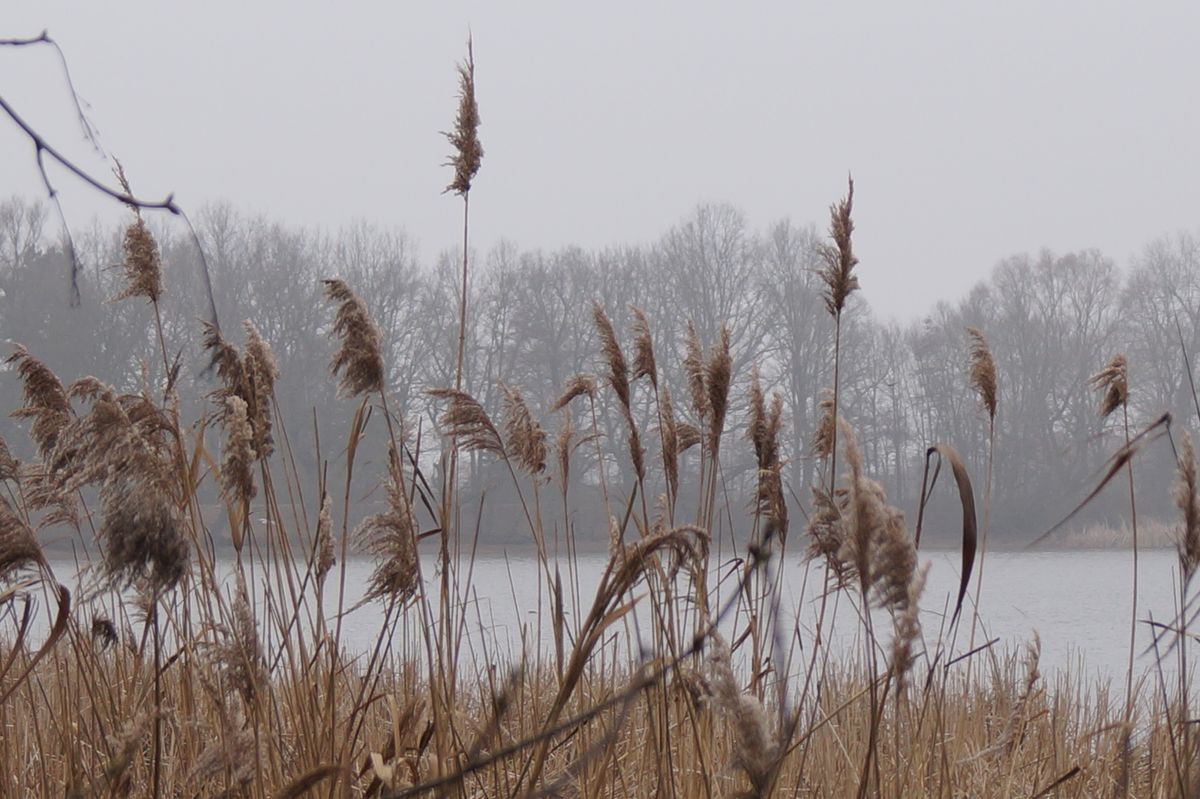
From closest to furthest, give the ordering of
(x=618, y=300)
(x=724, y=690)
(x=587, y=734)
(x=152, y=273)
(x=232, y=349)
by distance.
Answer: (x=724, y=690) < (x=232, y=349) < (x=152, y=273) < (x=587, y=734) < (x=618, y=300)

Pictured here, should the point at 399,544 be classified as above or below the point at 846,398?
below

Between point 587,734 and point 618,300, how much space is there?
105 ft

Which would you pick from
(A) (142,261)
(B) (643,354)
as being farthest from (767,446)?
(A) (142,261)

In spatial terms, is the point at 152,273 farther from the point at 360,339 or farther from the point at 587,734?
the point at 587,734

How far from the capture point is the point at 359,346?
1945mm

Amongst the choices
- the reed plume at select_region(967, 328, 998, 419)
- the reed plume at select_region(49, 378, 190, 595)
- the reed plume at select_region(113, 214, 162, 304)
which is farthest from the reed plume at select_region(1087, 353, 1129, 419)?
the reed plume at select_region(49, 378, 190, 595)

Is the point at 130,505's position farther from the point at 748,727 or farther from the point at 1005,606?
the point at 1005,606

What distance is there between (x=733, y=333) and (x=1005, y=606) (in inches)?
779

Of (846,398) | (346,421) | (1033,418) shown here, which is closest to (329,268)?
(346,421)

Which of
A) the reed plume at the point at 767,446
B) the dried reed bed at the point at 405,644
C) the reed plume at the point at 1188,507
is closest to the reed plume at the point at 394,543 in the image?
the dried reed bed at the point at 405,644

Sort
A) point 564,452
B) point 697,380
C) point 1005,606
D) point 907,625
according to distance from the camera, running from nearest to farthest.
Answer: point 907,625
point 697,380
point 564,452
point 1005,606

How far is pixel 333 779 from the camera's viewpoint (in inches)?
73.4

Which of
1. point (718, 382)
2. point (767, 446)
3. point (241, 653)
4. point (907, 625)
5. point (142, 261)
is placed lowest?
point (241, 653)

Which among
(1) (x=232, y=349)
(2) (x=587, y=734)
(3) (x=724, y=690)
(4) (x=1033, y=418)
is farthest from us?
(4) (x=1033, y=418)
